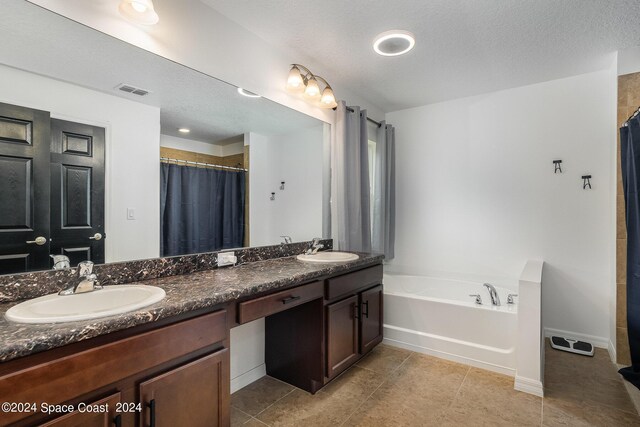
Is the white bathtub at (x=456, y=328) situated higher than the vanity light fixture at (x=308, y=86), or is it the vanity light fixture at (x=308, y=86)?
the vanity light fixture at (x=308, y=86)

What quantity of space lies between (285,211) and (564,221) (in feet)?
8.22

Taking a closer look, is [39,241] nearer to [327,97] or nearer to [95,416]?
[95,416]

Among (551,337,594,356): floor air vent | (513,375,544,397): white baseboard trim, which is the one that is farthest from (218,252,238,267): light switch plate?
(551,337,594,356): floor air vent

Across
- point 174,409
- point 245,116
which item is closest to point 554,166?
point 245,116

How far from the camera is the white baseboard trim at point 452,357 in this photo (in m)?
2.26

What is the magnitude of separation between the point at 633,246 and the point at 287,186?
2278 millimetres

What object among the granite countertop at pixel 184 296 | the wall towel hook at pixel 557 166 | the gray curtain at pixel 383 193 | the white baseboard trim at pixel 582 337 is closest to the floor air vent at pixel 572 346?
the white baseboard trim at pixel 582 337

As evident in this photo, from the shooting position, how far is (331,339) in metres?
1.98

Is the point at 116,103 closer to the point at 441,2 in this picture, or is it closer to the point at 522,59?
the point at 441,2

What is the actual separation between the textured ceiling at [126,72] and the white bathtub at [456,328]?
1880 millimetres

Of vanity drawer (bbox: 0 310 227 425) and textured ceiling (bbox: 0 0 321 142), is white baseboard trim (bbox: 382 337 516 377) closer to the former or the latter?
vanity drawer (bbox: 0 310 227 425)

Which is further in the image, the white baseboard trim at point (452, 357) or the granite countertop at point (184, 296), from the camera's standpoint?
the white baseboard trim at point (452, 357)

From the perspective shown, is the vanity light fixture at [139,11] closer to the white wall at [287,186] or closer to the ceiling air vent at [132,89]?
the ceiling air vent at [132,89]

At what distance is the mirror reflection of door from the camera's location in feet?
3.83
